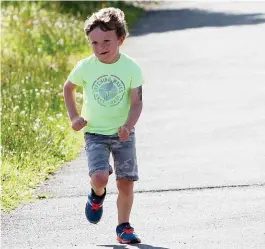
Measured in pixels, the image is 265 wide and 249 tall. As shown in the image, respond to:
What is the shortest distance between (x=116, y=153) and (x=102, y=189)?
28cm

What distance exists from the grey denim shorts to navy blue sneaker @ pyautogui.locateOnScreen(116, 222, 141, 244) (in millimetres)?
335

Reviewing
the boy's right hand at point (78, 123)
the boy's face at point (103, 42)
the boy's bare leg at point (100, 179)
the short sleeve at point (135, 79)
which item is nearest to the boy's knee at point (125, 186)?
the boy's bare leg at point (100, 179)

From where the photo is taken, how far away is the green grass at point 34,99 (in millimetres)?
10328

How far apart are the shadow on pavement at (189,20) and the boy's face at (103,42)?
1788 cm

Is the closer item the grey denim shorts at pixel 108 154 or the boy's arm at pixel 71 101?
the grey denim shorts at pixel 108 154

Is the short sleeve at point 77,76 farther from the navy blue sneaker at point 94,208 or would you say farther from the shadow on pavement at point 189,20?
the shadow on pavement at point 189,20

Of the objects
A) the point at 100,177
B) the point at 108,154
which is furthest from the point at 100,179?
the point at 108,154

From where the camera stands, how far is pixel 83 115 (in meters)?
7.71

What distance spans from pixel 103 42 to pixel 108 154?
0.74 m

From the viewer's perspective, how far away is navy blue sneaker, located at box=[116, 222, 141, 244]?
7.62m

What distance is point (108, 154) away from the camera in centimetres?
754

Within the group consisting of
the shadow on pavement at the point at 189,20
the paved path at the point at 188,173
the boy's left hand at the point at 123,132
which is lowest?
the shadow on pavement at the point at 189,20

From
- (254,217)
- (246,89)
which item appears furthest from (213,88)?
(254,217)

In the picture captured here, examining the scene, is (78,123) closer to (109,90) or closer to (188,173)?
(109,90)
